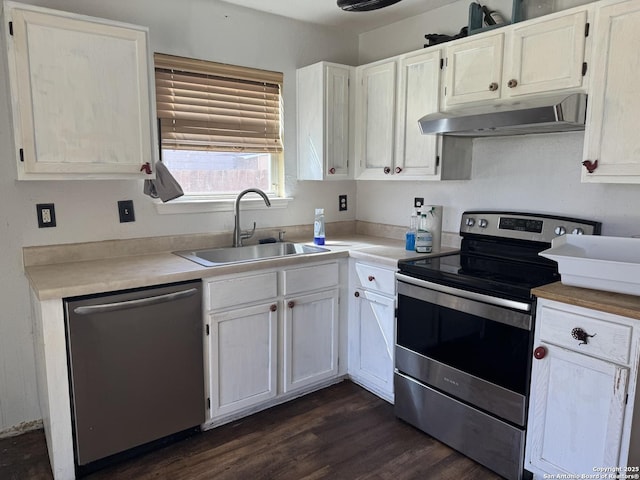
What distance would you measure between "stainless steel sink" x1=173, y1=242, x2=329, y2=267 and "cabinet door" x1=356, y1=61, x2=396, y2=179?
663 millimetres

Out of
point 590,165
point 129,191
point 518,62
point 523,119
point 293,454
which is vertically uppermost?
point 518,62

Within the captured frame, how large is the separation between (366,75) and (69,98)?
177 centimetres

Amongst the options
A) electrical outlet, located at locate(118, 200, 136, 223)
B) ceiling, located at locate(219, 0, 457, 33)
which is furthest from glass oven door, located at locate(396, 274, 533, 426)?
ceiling, located at locate(219, 0, 457, 33)

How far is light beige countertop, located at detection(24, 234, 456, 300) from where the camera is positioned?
6.24ft

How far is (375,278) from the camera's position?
8.46 ft

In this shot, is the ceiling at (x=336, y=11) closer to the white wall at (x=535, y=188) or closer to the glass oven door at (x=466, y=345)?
the white wall at (x=535, y=188)

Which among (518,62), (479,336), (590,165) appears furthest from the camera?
(518,62)

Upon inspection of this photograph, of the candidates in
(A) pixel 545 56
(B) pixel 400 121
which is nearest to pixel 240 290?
(B) pixel 400 121

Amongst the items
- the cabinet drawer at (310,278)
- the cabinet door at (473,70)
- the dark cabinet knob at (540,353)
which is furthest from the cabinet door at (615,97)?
the cabinet drawer at (310,278)

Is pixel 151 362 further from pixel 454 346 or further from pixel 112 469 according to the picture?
pixel 454 346

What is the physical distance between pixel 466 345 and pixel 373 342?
2.24 feet

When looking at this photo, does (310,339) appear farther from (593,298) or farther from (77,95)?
(77,95)

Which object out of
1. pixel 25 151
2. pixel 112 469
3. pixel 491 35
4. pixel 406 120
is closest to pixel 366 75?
pixel 406 120

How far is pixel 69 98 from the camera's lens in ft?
6.55
